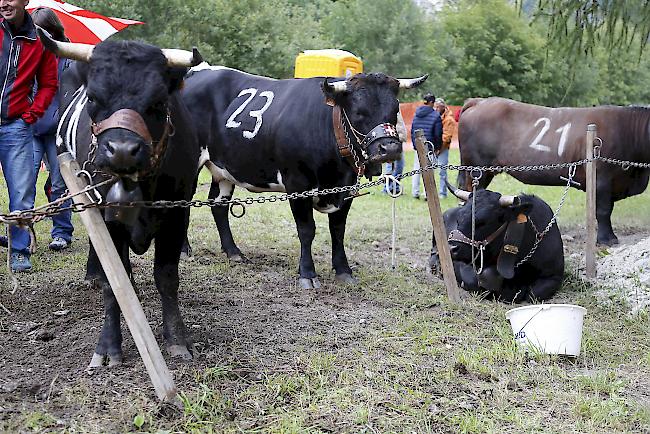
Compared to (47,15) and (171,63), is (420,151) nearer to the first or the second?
(171,63)

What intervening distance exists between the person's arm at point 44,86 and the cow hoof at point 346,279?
295 cm

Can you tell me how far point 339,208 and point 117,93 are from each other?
3.23 metres

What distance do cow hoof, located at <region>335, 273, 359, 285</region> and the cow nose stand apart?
346 centimetres

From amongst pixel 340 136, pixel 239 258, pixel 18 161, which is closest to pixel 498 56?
pixel 239 258

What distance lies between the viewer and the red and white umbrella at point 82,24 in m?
8.02

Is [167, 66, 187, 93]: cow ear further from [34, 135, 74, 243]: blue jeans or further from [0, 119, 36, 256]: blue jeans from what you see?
[34, 135, 74, 243]: blue jeans

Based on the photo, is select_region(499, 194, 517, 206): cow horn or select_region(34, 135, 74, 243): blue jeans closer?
select_region(499, 194, 517, 206): cow horn

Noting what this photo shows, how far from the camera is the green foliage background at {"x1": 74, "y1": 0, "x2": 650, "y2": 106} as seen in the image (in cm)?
2594

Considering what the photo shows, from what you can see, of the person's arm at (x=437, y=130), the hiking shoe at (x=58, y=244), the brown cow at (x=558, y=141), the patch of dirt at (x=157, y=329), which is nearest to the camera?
the patch of dirt at (x=157, y=329)

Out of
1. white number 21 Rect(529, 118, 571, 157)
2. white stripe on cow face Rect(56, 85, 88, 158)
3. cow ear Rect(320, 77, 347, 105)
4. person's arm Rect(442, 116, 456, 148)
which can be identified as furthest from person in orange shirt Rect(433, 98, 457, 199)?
white stripe on cow face Rect(56, 85, 88, 158)

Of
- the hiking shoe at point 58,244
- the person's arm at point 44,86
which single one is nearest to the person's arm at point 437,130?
the hiking shoe at point 58,244

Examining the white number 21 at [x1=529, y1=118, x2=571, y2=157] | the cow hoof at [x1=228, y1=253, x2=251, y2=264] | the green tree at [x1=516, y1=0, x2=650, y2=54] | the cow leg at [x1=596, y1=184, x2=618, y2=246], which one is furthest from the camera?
the white number 21 at [x1=529, y1=118, x2=571, y2=157]

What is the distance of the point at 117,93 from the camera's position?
147 inches

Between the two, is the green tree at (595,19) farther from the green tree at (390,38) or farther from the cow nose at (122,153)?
the green tree at (390,38)
